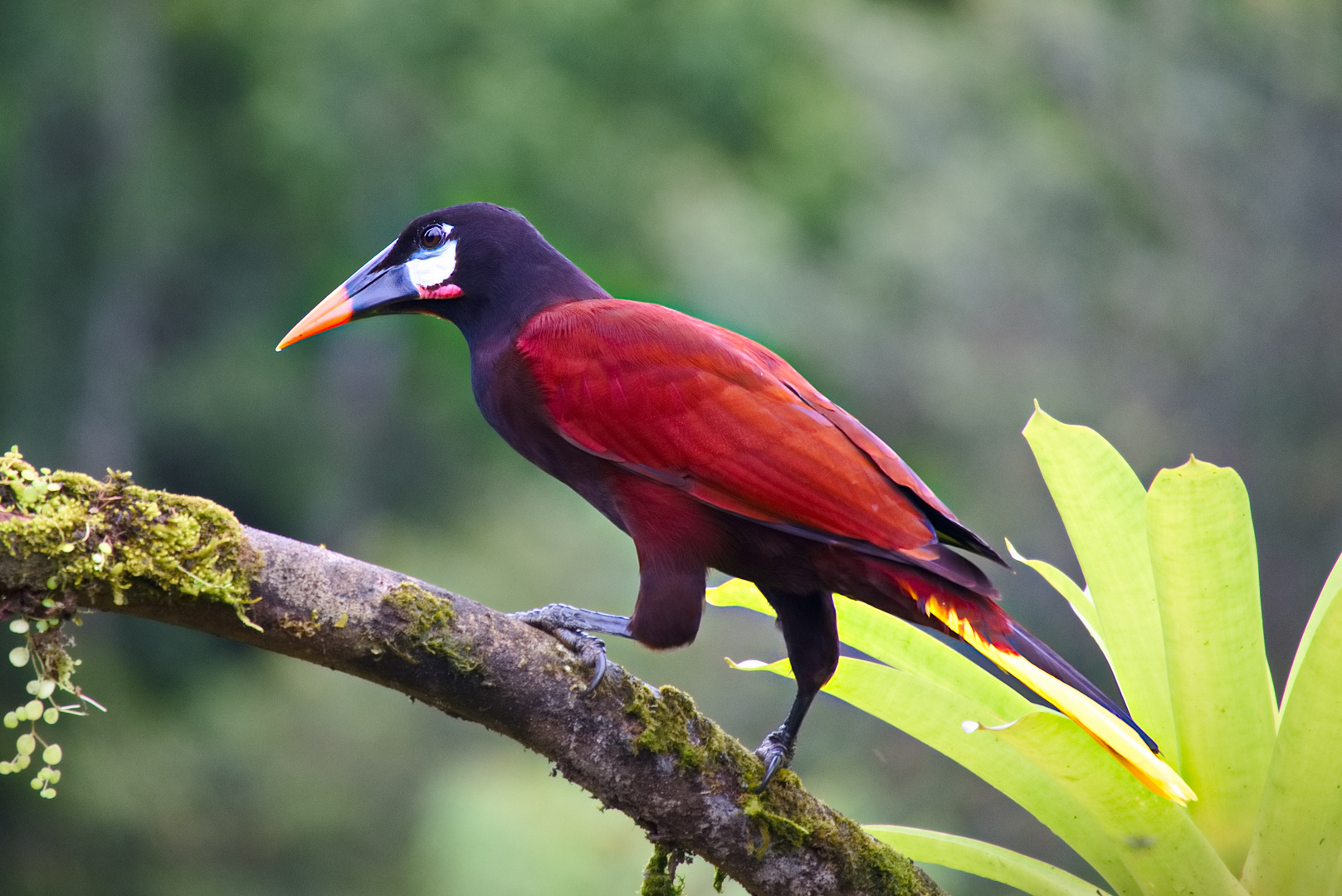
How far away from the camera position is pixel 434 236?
2.49 metres

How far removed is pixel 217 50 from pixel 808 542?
1189 centimetres

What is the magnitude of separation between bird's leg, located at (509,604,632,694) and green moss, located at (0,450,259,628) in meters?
0.43

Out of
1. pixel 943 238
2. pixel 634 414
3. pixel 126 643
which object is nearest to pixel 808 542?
pixel 634 414

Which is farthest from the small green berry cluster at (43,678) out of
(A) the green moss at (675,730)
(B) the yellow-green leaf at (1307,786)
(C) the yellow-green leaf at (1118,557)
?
(B) the yellow-green leaf at (1307,786)

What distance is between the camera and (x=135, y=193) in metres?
11.3

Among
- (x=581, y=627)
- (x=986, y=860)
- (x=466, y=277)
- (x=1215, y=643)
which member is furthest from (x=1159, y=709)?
(x=466, y=277)

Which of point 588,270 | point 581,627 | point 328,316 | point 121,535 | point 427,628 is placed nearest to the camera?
point 121,535

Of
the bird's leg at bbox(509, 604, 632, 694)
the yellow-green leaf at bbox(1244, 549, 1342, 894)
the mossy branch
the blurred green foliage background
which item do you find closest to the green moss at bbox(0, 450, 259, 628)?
the mossy branch

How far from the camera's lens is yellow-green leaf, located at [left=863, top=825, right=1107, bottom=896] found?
6.47 feet

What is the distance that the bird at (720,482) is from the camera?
1.98 m

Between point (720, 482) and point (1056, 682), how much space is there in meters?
0.63

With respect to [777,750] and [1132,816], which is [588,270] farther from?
[1132,816]

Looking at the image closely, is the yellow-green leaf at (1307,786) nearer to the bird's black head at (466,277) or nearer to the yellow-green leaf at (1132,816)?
the yellow-green leaf at (1132,816)

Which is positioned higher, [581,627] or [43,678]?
[581,627]
